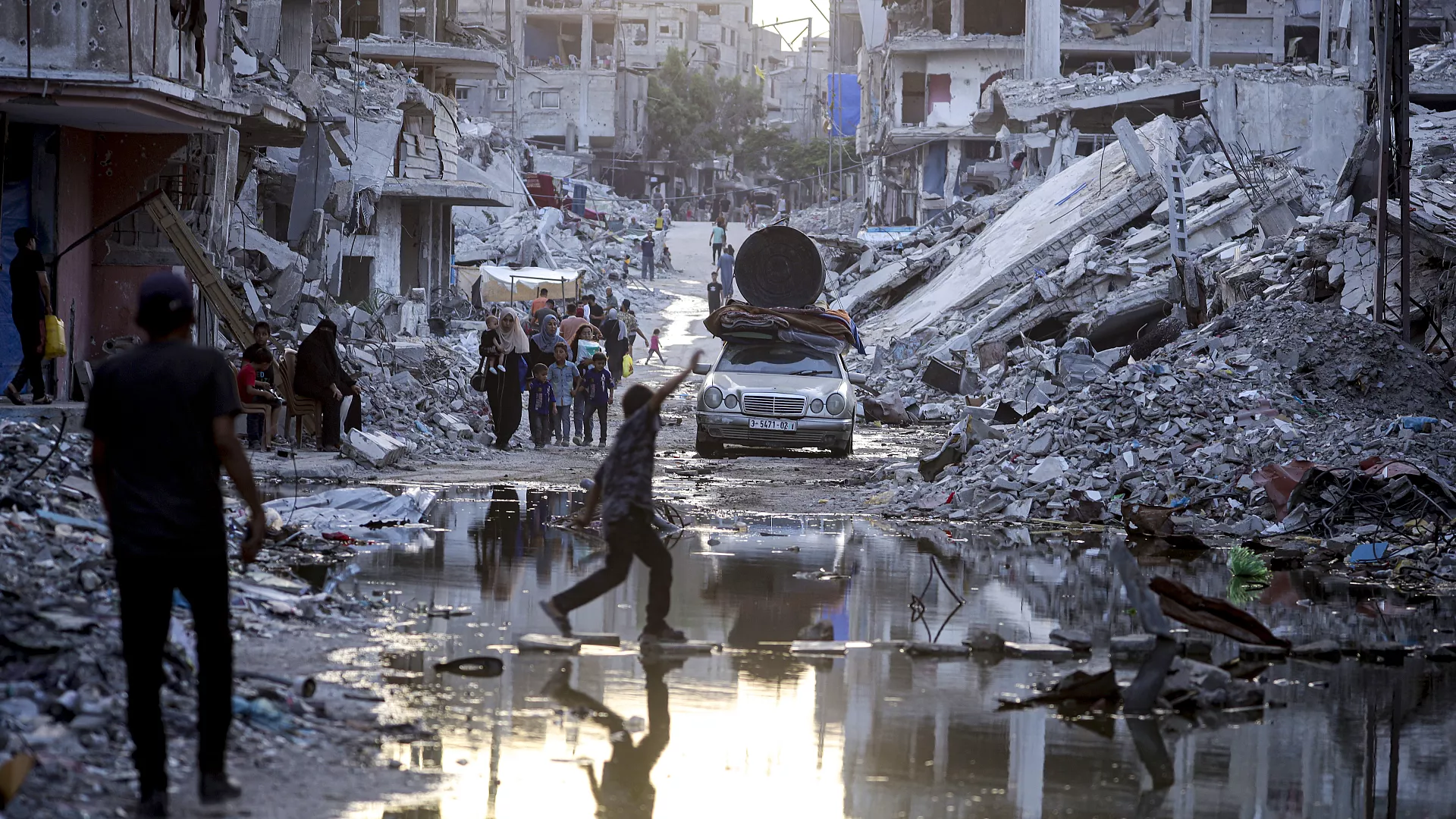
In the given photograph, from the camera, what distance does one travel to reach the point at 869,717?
6902 millimetres

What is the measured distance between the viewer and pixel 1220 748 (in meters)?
6.52

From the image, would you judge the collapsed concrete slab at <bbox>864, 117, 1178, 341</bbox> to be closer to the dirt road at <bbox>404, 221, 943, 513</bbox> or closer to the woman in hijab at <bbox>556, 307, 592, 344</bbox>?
the dirt road at <bbox>404, 221, 943, 513</bbox>

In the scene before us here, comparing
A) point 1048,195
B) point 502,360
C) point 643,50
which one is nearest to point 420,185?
point 1048,195

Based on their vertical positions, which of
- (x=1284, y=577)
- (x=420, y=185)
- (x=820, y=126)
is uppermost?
(x=820, y=126)

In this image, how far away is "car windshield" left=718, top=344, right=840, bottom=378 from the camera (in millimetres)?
19469

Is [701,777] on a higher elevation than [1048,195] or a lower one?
lower

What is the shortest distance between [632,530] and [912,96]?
57.1 meters

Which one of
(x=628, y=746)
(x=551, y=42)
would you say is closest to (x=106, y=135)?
(x=628, y=746)

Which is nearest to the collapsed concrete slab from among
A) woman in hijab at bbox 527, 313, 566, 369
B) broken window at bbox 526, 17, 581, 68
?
woman in hijab at bbox 527, 313, 566, 369

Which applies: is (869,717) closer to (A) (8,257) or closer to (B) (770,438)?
(B) (770,438)

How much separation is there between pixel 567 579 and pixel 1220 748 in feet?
16.2

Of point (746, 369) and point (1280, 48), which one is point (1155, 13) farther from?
point (746, 369)

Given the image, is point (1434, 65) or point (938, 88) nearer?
point (1434, 65)

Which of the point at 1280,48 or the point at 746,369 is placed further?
the point at 1280,48
